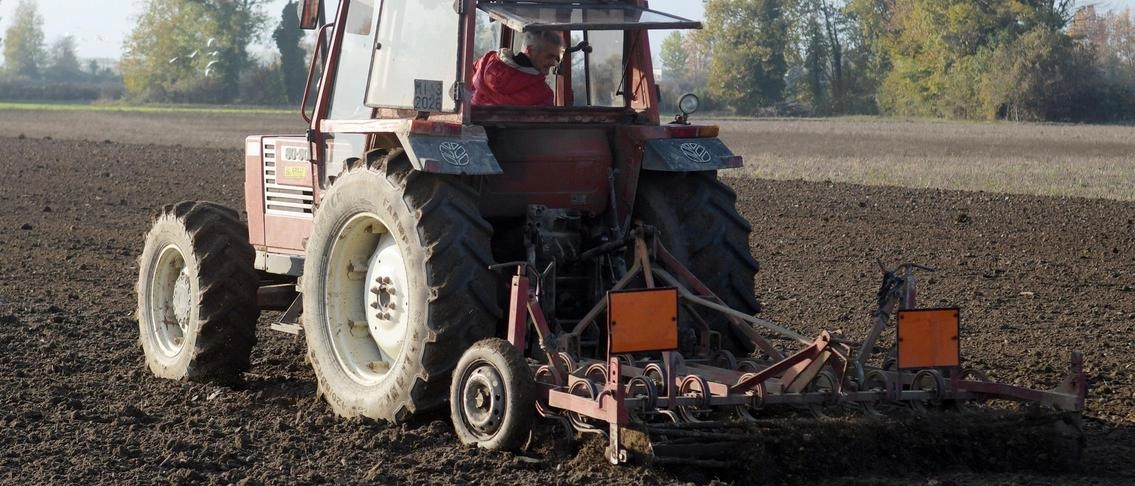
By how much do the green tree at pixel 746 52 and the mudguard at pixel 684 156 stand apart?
61395mm

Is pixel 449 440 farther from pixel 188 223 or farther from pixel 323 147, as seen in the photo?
pixel 188 223

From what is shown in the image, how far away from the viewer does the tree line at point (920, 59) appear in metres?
53.6

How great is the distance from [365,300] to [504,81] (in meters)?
1.21

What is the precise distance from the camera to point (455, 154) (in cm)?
596

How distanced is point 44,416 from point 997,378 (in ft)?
15.7

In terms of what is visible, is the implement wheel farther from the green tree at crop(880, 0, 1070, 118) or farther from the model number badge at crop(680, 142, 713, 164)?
the green tree at crop(880, 0, 1070, 118)

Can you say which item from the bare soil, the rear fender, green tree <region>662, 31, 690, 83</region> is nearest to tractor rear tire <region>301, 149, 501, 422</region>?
the rear fender

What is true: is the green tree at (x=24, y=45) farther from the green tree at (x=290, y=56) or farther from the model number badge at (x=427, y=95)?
the model number badge at (x=427, y=95)

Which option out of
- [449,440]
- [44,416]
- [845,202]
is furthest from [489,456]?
[845,202]

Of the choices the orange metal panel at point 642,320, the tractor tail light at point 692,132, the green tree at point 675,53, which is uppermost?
the green tree at point 675,53

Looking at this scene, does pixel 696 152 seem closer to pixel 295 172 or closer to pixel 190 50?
pixel 295 172

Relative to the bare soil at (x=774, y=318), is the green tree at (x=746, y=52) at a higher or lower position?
→ higher

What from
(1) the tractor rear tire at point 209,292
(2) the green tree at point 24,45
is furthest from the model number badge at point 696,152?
(2) the green tree at point 24,45

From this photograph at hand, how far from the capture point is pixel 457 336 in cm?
592
